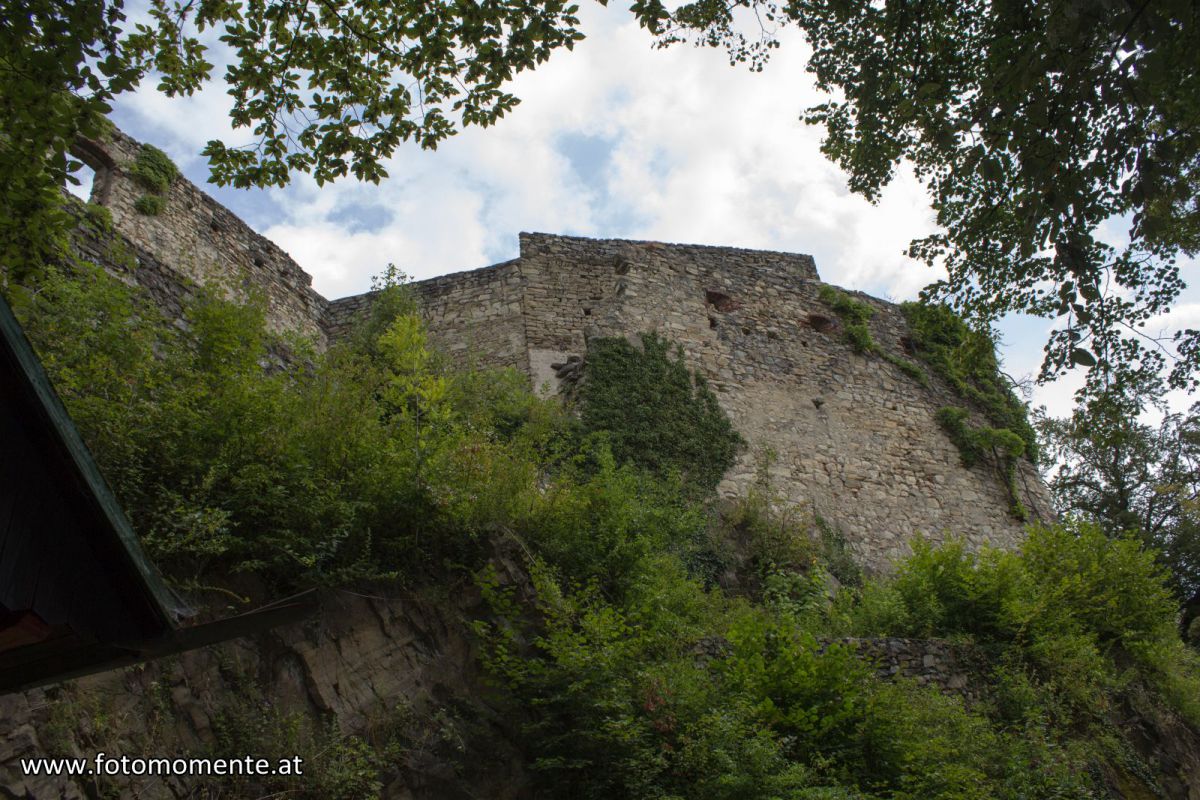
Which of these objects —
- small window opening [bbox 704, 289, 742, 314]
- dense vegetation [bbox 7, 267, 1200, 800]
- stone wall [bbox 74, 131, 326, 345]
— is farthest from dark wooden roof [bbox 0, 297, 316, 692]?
small window opening [bbox 704, 289, 742, 314]

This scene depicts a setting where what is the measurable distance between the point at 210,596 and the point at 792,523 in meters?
7.33

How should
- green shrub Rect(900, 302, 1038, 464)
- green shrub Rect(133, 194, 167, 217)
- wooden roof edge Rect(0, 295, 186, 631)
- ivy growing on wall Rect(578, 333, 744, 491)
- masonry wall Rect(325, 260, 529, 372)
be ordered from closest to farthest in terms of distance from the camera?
wooden roof edge Rect(0, 295, 186, 631) → green shrub Rect(133, 194, 167, 217) → ivy growing on wall Rect(578, 333, 744, 491) → masonry wall Rect(325, 260, 529, 372) → green shrub Rect(900, 302, 1038, 464)

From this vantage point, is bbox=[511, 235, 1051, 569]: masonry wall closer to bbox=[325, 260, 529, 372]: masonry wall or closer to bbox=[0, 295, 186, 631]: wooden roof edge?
bbox=[325, 260, 529, 372]: masonry wall

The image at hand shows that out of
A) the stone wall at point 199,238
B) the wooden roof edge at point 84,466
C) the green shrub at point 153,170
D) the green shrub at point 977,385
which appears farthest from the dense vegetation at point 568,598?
the green shrub at point 977,385

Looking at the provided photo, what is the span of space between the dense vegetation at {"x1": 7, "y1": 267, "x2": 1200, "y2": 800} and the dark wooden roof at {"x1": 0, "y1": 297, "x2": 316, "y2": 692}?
1.85 meters

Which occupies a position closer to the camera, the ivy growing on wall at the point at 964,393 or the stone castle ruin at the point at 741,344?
the stone castle ruin at the point at 741,344

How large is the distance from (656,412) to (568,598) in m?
5.54

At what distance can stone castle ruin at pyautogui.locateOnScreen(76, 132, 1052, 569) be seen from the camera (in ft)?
40.7

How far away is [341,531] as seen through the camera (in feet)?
18.6

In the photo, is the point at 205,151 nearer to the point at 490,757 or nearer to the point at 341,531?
the point at 341,531

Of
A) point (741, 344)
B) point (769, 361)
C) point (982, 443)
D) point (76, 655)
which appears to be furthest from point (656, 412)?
point (76, 655)

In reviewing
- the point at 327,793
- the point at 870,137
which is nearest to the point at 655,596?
the point at 327,793

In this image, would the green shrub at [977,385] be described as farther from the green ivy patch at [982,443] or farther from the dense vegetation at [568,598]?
the dense vegetation at [568,598]

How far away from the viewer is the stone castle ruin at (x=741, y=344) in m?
12.4
